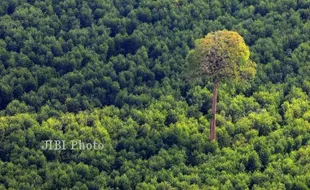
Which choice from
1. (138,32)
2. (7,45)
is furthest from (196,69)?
(7,45)

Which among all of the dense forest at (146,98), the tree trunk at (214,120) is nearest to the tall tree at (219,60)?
the tree trunk at (214,120)

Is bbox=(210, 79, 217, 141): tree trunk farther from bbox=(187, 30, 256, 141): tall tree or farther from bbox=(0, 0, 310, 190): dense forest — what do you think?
bbox=(0, 0, 310, 190): dense forest

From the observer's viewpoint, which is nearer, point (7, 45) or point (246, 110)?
point (246, 110)

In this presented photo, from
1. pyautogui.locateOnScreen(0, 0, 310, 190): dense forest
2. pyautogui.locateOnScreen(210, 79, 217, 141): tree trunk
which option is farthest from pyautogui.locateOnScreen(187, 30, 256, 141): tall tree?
pyautogui.locateOnScreen(0, 0, 310, 190): dense forest

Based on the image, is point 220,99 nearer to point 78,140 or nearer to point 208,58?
point 208,58

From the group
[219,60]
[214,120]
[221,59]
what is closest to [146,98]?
[214,120]

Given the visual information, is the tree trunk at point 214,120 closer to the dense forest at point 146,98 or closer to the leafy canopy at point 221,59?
the dense forest at point 146,98
